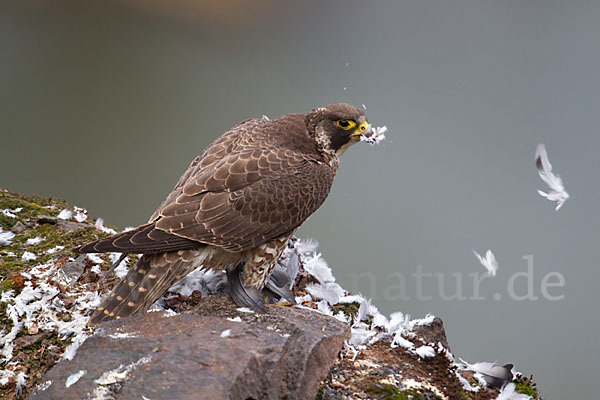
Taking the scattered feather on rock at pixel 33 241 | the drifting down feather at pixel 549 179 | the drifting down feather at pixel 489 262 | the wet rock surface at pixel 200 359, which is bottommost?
the wet rock surface at pixel 200 359

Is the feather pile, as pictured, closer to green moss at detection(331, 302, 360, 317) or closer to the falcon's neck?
the falcon's neck

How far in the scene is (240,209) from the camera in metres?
2.81

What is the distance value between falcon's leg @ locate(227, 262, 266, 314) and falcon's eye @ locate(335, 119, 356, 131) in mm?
848

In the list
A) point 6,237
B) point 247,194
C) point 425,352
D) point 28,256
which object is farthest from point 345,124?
point 6,237

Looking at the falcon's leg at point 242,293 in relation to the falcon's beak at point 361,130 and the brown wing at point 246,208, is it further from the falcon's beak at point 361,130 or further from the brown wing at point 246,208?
the falcon's beak at point 361,130

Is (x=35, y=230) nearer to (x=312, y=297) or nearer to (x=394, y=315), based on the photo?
(x=312, y=297)

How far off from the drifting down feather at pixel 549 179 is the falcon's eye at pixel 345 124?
106 centimetres

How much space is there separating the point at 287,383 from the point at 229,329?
33 centimetres

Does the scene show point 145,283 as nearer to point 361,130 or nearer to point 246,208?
point 246,208

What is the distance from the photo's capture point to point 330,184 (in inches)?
120

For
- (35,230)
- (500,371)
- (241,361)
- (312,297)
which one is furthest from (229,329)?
(35,230)

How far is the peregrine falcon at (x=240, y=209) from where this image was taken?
267 centimetres

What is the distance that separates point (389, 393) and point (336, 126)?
1305 millimetres

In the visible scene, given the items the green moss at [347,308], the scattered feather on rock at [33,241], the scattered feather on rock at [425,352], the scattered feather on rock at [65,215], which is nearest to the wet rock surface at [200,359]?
the scattered feather on rock at [425,352]
